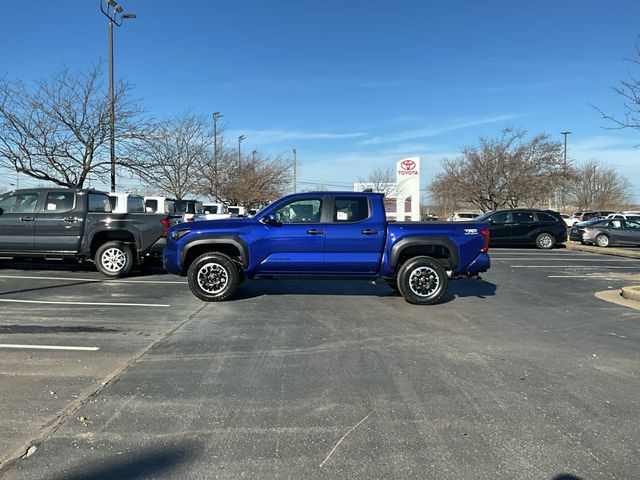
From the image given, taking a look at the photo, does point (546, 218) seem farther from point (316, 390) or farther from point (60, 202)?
point (316, 390)

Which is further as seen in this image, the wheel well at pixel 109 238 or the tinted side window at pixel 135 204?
the tinted side window at pixel 135 204

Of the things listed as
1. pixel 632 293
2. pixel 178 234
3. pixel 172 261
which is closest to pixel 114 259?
pixel 172 261

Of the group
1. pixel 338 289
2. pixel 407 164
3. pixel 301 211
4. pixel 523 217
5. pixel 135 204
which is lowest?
pixel 338 289

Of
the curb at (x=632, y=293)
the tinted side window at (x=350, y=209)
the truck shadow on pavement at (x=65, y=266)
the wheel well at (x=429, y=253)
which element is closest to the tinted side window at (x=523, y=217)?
the curb at (x=632, y=293)

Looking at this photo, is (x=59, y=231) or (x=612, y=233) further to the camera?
(x=612, y=233)

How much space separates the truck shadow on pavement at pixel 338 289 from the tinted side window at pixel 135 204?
1076 cm

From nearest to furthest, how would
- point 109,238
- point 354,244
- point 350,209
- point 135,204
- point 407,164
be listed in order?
point 354,244
point 350,209
point 109,238
point 135,204
point 407,164

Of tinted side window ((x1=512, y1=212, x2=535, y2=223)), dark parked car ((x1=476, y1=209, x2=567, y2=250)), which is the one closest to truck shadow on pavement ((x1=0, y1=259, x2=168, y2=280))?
dark parked car ((x1=476, y1=209, x2=567, y2=250))

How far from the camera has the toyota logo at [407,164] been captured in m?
21.8

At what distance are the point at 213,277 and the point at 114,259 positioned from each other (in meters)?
3.80

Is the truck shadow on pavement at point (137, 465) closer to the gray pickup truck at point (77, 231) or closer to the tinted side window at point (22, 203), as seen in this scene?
the gray pickup truck at point (77, 231)

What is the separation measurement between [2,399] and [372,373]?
10.5 feet

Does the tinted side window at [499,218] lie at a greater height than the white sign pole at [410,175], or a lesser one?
lesser

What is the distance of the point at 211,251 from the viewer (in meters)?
8.63
